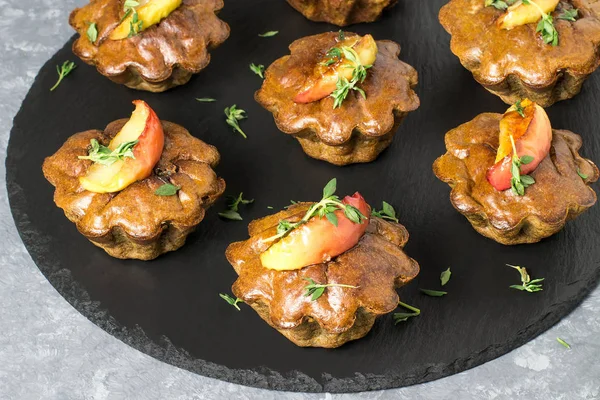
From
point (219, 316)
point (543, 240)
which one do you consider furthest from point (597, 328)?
point (219, 316)

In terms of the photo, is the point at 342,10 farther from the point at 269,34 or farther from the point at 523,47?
the point at 523,47

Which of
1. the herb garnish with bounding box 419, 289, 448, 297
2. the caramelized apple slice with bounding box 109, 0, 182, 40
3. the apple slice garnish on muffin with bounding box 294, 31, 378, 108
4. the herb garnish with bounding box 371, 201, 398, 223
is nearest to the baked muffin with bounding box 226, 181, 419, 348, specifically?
the herb garnish with bounding box 419, 289, 448, 297

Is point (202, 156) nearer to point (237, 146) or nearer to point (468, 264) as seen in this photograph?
point (237, 146)

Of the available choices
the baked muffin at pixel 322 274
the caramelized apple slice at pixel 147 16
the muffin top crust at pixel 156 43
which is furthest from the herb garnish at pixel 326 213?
the caramelized apple slice at pixel 147 16

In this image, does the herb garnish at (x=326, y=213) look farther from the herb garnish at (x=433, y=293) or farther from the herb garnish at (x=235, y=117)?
the herb garnish at (x=235, y=117)

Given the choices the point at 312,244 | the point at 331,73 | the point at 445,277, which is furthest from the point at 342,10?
the point at 312,244

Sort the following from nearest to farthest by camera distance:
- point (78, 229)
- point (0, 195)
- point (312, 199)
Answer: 1. point (78, 229)
2. point (312, 199)
3. point (0, 195)
